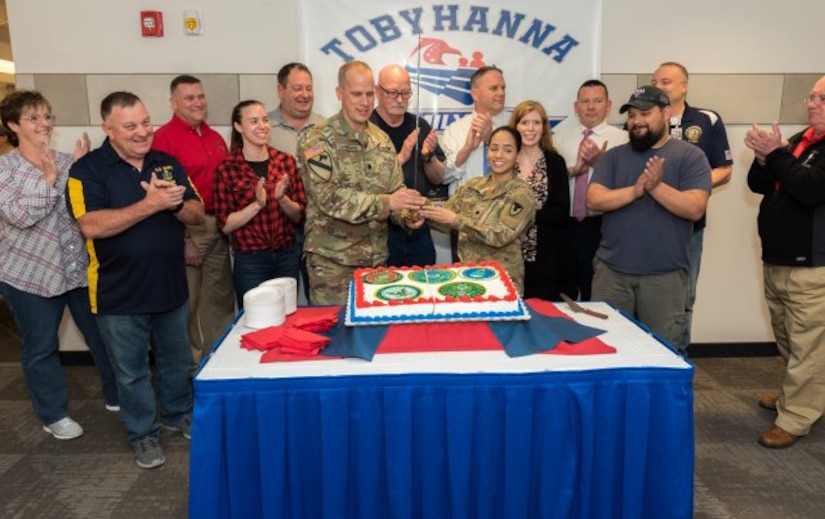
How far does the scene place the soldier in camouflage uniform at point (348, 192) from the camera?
2502 millimetres

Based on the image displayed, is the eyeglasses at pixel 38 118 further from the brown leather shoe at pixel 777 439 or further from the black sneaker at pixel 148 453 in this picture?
the brown leather shoe at pixel 777 439

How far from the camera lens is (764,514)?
7.47ft

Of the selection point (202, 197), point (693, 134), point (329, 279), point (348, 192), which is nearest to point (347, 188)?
point (348, 192)

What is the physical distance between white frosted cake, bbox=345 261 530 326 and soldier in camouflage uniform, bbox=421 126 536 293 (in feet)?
1.33

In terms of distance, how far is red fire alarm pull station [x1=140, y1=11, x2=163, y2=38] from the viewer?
3.56 metres

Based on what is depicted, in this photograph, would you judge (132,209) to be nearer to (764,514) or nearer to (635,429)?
(635,429)

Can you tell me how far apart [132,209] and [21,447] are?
1419 millimetres

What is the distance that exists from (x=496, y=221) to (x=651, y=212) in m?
0.68

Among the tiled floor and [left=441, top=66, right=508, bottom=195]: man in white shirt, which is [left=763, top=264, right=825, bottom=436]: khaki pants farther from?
[left=441, top=66, right=508, bottom=195]: man in white shirt

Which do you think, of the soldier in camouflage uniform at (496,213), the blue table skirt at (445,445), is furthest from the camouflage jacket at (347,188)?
the blue table skirt at (445,445)

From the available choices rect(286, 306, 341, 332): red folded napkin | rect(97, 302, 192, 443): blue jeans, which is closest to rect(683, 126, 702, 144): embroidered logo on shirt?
rect(286, 306, 341, 332): red folded napkin

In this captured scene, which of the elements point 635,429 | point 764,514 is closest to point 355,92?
point 635,429

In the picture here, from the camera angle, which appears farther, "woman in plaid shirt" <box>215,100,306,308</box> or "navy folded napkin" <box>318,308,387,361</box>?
"woman in plaid shirt" <box>215,100,306,308</box>

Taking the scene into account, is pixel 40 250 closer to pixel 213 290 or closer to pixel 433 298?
pixel 213 290
